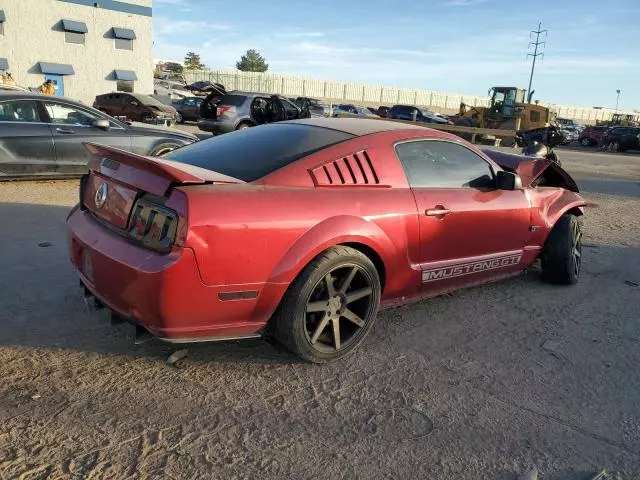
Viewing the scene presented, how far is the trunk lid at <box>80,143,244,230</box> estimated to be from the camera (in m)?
2.66

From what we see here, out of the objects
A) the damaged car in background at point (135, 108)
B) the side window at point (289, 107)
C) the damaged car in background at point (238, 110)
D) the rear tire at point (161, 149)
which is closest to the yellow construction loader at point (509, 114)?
the side window at point (289, 107)

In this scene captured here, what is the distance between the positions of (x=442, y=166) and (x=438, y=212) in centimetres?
44

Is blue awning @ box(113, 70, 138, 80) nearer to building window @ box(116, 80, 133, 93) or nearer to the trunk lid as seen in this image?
building window @ box(116, 80, 133, 93)

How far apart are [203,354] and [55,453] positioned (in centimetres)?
106

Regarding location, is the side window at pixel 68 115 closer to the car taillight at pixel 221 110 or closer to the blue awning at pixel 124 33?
the car taillight at pixel 221 110

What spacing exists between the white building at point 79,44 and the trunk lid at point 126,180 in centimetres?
2858

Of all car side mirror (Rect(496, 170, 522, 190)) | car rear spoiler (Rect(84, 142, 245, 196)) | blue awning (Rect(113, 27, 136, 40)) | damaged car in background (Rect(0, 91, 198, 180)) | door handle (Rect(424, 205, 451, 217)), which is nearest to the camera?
car rear spoiler (Rect(84, 142, 245, 196))

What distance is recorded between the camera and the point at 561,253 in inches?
185

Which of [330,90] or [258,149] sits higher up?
[330,90]

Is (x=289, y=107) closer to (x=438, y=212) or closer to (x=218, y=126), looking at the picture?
(x=218, y=126)

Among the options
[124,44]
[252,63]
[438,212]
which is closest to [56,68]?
[124,44]

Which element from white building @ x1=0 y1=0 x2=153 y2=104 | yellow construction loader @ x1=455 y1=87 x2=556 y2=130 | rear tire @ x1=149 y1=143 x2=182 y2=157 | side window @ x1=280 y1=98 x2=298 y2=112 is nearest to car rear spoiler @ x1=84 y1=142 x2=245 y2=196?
rear tire @ x1=149 y1=143 x2=182 y2=157

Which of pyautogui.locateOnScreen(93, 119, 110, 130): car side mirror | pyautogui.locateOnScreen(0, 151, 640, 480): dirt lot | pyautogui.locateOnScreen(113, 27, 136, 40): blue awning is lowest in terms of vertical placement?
pyautogui.locateOnScreen(0, 151, 640, 480): dirt lot

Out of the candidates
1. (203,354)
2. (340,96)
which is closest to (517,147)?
(203,354)
